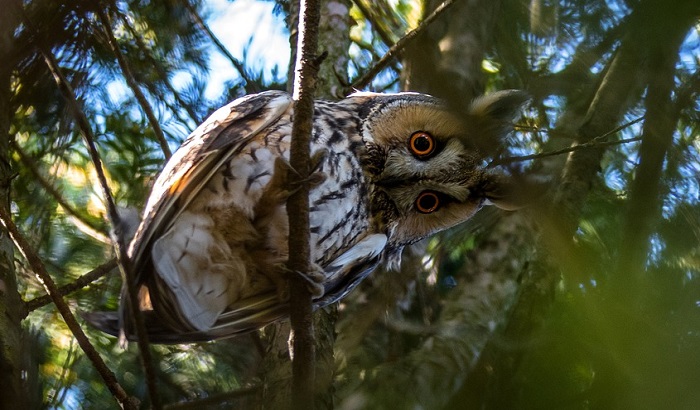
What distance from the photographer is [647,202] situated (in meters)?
1.34

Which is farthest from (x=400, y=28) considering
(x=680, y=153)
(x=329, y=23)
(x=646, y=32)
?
(x=646, y=32)

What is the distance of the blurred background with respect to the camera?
1.16 metres

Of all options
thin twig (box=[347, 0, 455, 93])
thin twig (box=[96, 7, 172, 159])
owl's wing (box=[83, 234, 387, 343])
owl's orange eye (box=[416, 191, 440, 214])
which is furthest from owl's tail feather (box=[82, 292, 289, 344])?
thin twig (box=[347, 0, 455, 93])

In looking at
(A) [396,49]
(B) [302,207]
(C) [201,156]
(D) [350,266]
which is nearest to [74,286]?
(C) [201,156]

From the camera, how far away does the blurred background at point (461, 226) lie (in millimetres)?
1156

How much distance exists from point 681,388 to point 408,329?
4.56 ft

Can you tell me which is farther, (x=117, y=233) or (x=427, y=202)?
(x=427, y=202)

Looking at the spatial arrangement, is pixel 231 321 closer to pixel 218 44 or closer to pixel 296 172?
pixel 296 172

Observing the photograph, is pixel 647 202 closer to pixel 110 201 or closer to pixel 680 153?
pixel 680 153

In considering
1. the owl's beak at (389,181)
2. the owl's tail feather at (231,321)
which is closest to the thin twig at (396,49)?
the owl's beak at (389,181)

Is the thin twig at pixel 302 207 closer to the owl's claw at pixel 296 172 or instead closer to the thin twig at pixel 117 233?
the owl's claw at pixel 296 172

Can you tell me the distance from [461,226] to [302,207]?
1.46 m

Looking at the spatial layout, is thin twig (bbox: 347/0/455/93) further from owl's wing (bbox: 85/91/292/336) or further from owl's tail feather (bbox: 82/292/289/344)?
owl's tail feather (bbox: 82/292/289/344)

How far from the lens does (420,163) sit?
2512 millimetres
